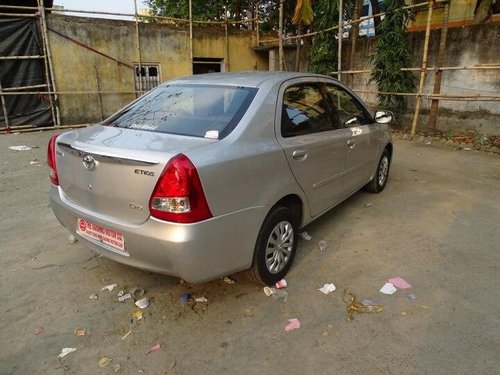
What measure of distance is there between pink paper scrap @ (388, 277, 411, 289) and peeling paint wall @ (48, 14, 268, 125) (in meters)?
10.6

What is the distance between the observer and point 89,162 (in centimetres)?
237

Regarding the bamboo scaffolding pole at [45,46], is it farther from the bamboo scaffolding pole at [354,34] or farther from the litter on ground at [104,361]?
the litter on ground at [104,361]

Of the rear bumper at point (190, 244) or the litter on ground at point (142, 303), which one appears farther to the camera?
the litter on ground at point (142, 303)

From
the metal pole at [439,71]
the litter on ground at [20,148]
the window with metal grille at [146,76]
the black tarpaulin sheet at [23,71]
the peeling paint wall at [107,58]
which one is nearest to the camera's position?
the metal pole at [439,71]

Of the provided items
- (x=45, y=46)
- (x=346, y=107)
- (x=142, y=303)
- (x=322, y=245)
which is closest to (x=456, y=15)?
(x=346, y=107)

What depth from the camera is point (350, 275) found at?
9.95ft

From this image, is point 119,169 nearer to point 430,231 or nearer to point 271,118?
point 271,118

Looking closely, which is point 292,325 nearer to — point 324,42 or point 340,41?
point 340,41

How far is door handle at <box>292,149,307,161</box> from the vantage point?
2.86m

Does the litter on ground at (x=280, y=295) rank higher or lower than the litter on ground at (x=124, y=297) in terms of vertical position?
higher

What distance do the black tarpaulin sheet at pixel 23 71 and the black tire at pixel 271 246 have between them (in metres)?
9.78

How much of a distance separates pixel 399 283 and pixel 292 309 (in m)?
0.92

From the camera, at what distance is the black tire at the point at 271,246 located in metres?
2.64

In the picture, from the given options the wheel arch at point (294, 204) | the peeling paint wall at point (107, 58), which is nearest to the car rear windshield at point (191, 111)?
the wheel arch at point (294, 204)
